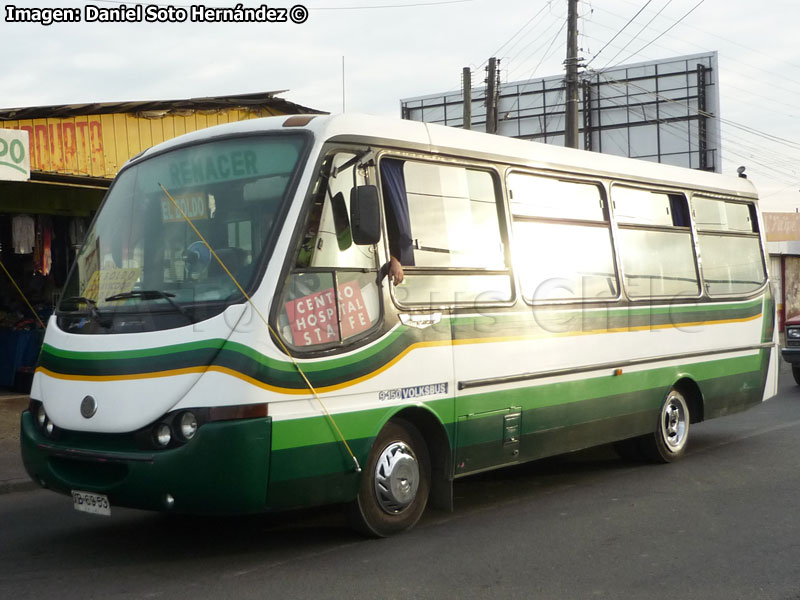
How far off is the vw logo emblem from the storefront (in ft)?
23.1

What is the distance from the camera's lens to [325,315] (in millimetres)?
5988

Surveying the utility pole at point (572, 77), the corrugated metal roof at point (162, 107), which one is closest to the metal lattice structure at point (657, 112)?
the utility pole at point (572, 77)

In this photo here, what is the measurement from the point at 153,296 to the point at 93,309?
0.53 m

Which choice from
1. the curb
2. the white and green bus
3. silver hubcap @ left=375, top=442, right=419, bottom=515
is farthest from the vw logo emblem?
the curb

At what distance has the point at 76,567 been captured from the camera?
5863mm

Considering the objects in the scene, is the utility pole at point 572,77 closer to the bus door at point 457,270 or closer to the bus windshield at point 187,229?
the bus door at point 457,270

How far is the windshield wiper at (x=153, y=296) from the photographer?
5.78m

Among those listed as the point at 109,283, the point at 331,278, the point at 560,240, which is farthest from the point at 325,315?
the point at 560,240

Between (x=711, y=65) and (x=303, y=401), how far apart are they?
42726 mm

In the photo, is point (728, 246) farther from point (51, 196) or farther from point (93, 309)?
point (51, 196)

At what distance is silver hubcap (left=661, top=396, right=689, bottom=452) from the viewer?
371 inches

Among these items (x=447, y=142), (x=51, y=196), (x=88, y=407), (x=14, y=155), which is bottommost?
(x=88, y=407)

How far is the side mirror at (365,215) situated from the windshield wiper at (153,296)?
1.12m

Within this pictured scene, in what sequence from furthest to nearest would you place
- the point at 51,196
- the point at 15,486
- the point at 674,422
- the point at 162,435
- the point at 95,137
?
the point at 95,137, the point at 51,196, the point at 674,422, the point at 15,486, the point at 162,435
